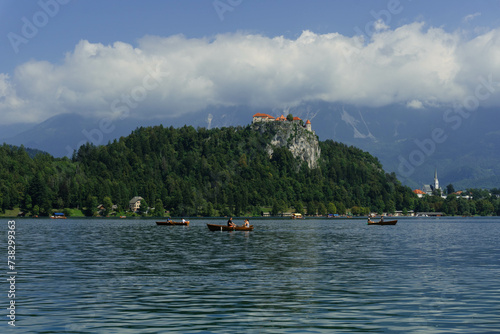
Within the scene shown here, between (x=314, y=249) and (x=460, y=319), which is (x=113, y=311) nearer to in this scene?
(x=460, y=319)

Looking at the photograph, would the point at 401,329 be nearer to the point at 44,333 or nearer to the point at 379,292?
the point at 379,292

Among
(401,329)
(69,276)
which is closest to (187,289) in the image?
(69,276)

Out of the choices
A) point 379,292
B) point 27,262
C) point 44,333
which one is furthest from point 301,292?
point 27,262

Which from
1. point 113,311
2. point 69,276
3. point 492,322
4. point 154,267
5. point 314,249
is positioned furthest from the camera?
point 314,249

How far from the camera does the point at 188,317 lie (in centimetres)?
3522

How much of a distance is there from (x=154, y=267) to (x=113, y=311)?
85.3 ft

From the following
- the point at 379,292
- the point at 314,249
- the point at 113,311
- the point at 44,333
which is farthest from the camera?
the point at 314,249

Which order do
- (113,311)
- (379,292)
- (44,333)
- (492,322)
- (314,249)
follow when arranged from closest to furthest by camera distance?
(44,333)
(492,322)
(113,311)
(379,292)
(314,249)

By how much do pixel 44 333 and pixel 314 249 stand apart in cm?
6438

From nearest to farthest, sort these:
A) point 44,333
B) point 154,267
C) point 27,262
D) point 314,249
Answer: point 44,333 → point 154,267 → point 27,262 → point 314,249

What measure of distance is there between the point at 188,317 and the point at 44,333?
8.52 m

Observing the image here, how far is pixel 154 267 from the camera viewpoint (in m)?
63.0

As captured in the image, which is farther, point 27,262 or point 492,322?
point 27,262

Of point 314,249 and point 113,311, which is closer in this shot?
point 113,311
